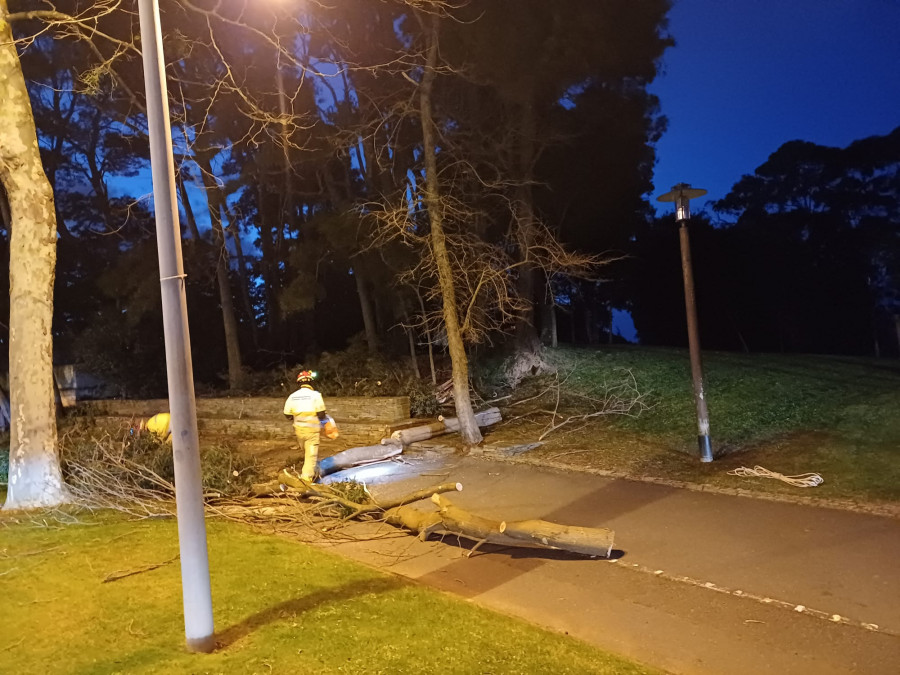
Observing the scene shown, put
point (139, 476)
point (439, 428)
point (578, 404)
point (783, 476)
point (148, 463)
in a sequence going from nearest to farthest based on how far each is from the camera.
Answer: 1. point (783, 476)
2. point (139, 476)
3. point (148, 463)
4. point (439, 428)
5. point (578, 404)

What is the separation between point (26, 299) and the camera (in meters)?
9.15

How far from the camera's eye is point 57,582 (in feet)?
19.8

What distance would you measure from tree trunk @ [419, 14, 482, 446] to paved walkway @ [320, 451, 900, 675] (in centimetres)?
354

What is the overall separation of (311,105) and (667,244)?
60.1 feet

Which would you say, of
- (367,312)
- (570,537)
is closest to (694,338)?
(570,537)

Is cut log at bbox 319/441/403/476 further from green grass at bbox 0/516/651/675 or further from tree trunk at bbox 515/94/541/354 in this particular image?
tree trunk at bbox 515/94/541/354

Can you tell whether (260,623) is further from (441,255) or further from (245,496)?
(441,255)

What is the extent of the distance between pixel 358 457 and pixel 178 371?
24.1ft

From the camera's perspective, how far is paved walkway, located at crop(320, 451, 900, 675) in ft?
15.0

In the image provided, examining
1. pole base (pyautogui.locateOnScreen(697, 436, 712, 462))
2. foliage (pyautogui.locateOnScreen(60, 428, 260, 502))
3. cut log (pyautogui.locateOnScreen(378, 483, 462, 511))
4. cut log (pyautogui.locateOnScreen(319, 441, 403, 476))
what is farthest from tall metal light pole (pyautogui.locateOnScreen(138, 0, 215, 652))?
pole base (pyautogui.locateOnScreen(697, 436, 712, 462))

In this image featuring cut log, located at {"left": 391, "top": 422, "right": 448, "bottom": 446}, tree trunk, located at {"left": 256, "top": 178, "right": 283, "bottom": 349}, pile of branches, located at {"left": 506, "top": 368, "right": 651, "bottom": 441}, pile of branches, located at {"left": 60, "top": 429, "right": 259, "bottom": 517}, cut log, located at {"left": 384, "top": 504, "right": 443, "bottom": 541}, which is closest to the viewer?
cut log, located at {"left": 384, "top": 504, "right": 443, "bottom": 541}

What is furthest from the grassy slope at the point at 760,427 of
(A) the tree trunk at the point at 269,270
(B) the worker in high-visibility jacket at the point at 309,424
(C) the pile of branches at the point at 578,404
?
(A) the tree trunk at the point at 269,270

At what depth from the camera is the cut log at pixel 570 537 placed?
20.9 ft

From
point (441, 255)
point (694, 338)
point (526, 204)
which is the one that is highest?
point (526, 204)
